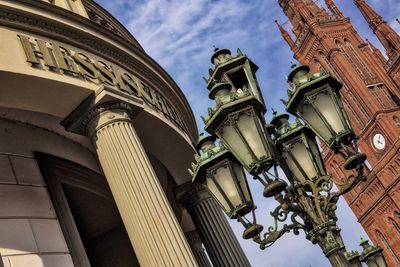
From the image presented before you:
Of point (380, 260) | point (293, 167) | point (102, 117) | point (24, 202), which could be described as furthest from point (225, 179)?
point (380, 260)

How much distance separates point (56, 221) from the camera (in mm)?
8898

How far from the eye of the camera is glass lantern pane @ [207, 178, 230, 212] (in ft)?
17.0

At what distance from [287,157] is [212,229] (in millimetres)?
5707

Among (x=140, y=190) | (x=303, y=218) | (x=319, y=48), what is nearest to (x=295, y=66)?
(x=303, y=218)

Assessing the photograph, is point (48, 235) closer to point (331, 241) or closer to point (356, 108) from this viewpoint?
point (331, 241)

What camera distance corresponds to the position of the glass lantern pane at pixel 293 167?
211 inches

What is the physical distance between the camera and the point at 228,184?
5230 millimetres

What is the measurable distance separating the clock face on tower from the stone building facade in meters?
48.5

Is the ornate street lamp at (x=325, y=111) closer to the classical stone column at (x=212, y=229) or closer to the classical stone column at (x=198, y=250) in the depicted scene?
the classical stone column at (x=212, y=229)

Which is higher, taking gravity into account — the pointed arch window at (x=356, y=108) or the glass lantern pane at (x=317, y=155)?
the pointed arch window at (x=356, y=108)

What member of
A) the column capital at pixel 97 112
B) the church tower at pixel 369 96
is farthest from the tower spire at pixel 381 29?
the column capital at pixel 97 112

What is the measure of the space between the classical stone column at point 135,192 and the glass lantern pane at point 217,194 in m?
1.97

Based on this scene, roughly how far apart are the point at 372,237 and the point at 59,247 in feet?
180

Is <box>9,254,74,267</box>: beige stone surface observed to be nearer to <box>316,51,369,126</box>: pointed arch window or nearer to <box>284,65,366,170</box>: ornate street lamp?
<box>284,65,366,170</box>: ornate street lamp
